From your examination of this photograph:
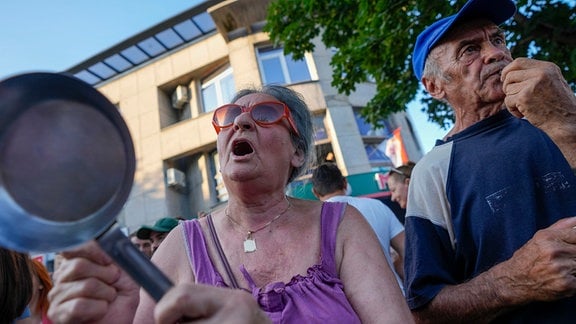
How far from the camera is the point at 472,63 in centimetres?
181

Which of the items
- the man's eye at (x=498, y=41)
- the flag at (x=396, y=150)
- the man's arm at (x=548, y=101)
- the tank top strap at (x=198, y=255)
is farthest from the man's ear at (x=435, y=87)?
the flag at (x=396, y=150)

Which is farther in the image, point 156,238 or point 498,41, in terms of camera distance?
point 156,238

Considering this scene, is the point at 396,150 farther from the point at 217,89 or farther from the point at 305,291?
the point at 305,291

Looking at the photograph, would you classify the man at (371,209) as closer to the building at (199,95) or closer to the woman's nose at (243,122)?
the woman's nose at (243,122)

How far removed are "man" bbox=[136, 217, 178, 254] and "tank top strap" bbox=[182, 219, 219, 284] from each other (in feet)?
9.89

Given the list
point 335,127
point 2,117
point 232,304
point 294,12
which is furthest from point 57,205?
point 335,127

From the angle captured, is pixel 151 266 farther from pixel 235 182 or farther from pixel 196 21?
pixel 196 21

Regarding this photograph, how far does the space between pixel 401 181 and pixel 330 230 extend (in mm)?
3574

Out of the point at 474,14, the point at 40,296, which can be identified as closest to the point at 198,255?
the point at 40,296

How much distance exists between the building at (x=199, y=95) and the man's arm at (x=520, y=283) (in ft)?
35.6

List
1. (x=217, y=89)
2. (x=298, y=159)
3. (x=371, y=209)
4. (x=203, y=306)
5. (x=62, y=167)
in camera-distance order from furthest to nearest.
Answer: (x=217, y=89) → (x=371, y=209) → (x=298, y=159) → (x=62, y=167) → (x=203, y=306)

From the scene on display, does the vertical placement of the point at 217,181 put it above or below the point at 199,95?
below

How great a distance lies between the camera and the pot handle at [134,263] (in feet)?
1.95

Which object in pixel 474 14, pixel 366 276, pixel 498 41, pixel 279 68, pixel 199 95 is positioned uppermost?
pixel 199 95
